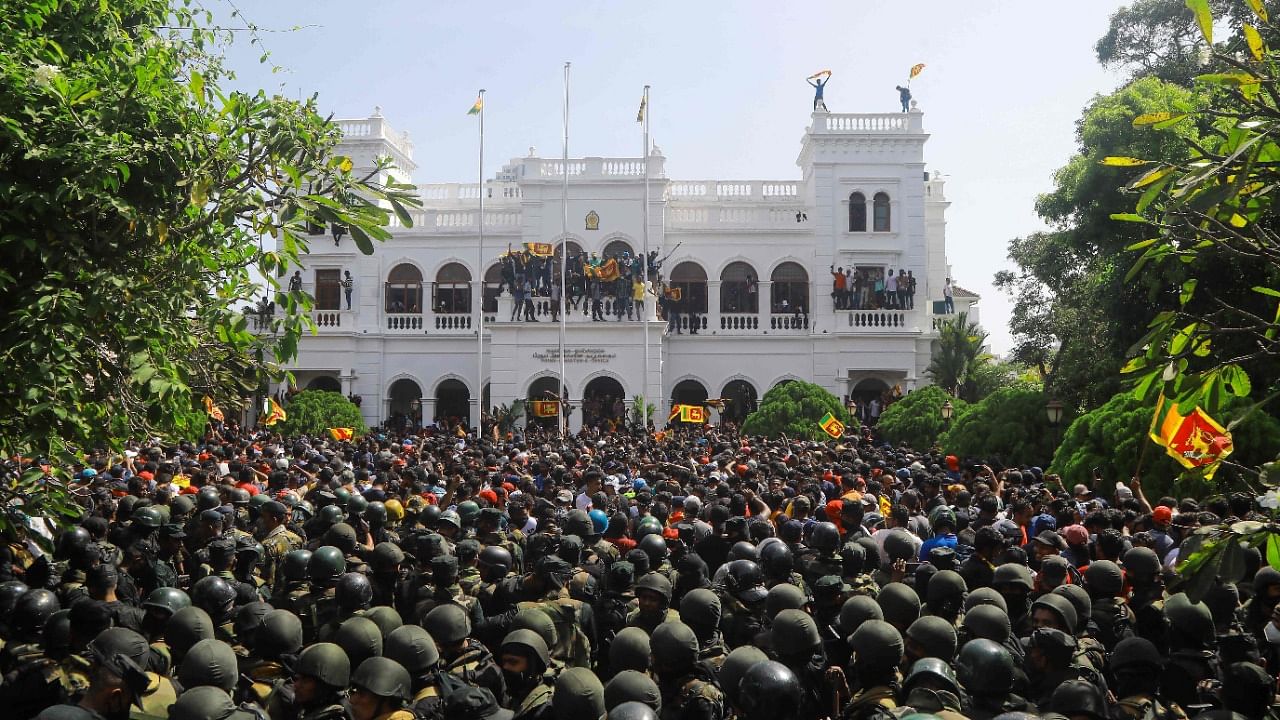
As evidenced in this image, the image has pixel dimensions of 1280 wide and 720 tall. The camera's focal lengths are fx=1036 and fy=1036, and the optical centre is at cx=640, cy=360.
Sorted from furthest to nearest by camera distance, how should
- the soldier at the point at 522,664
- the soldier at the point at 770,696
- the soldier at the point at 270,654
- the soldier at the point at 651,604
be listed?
the soldier at the point at 651,604
the soldier at the point at 270,654
the soldier at the point at 522,664
the soldier at the point at 770,696

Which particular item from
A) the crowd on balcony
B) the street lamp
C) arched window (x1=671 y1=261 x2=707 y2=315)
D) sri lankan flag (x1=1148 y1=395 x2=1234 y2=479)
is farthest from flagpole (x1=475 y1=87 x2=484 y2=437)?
sri lankan flag (x1=1148 y1=395 x2=1234 y2=479)

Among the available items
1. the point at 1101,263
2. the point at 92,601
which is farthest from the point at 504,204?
the point at 92,601

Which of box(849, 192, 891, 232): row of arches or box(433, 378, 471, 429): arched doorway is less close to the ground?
box(849, 192, 891, 232): row of arches

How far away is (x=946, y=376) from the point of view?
29.4 m

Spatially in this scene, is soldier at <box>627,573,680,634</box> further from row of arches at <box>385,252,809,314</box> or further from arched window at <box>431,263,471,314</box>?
arched window at <box>431,263,471,314</box>

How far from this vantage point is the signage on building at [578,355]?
29.3 meters

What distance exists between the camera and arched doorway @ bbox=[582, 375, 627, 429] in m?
29.0

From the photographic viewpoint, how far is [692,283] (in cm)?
3169

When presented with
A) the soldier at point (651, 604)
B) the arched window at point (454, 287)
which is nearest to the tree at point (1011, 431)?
the soldier at point (651, 604)

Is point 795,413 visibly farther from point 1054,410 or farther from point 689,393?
point 689,393

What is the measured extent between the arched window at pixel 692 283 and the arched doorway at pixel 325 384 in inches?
424

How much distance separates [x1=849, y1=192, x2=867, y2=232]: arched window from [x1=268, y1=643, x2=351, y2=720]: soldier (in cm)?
2848

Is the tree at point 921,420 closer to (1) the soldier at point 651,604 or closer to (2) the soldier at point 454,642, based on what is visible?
(1) the soldier at point 651,604

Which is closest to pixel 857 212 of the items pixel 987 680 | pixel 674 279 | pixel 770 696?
pixel 674 279
